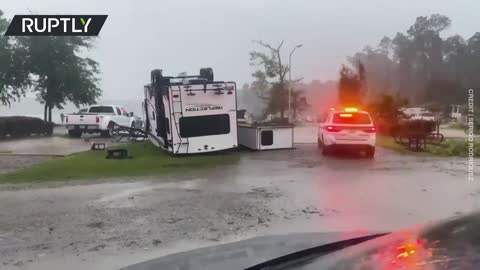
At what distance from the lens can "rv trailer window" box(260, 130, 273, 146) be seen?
2019 cm

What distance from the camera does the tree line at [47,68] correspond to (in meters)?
38.5

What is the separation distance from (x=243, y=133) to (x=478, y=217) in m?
18.9

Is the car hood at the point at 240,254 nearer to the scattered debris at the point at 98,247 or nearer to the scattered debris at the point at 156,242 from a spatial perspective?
the scattered debris at the point at 156,242

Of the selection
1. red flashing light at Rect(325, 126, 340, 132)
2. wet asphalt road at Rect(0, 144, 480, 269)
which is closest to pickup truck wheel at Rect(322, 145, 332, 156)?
red flashing light at Rect(325, 126, 340, 132)

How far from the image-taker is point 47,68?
38750 mm

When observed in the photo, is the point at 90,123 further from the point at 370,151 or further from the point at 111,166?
the point at 370,151

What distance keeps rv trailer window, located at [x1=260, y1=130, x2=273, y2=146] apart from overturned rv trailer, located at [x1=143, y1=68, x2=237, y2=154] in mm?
2086

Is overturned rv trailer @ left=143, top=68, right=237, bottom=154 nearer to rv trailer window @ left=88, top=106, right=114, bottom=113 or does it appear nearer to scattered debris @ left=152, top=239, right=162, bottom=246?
scattered debris @ left=152, top=239, right=162, bottom=246

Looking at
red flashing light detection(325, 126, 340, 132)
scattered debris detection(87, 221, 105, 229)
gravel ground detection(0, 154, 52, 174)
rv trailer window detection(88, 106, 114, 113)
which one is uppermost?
rv trailer window detection(88, 106, 114, 113)

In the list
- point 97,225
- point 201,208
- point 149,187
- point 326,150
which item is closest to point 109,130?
point 326,150

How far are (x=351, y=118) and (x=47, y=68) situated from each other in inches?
1069

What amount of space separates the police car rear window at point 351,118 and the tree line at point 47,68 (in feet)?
84.4

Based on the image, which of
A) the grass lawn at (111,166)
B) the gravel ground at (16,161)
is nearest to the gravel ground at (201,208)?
the grass lawn at (111,166)

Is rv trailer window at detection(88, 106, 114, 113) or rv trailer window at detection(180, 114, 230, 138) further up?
rv trailer window at detection(88, 106, 114, 113)
